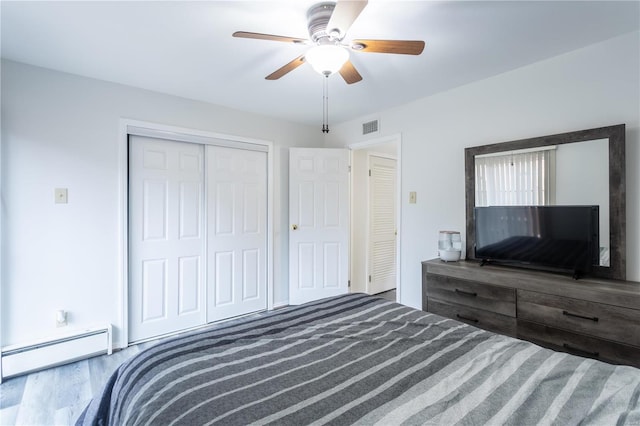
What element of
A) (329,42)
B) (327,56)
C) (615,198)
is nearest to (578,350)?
(615,198)

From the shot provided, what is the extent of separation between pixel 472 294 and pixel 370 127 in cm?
220

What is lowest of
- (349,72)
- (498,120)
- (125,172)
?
(125,172)

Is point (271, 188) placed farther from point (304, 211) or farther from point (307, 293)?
point (307, 293)

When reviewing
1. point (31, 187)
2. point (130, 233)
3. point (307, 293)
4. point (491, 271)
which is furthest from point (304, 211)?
point (31, 187)

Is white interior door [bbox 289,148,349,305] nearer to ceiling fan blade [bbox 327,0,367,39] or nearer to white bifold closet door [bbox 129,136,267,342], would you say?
white bifold closet door [bbox 129,136,267,342]

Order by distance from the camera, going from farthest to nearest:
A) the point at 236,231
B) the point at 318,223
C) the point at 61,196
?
1. the point at 318,223
2. the point at 236,231
3. the point at 61,196

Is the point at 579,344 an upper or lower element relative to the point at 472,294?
lower

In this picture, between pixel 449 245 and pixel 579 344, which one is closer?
pixel 579 344

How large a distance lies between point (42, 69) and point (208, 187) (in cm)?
159

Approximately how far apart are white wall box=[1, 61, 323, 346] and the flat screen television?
3217 millimetres

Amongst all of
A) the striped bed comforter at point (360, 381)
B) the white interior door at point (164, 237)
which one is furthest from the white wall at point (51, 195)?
the striped bed comforter at point (360, 381)

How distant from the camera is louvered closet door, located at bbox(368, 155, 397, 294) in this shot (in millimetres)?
4219

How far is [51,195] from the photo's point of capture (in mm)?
2389

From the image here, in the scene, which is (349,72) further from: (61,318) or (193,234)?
(61,318)
